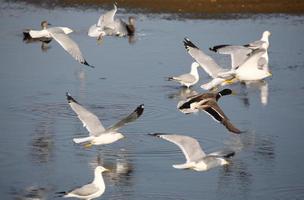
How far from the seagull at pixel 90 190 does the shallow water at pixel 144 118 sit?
0.23m

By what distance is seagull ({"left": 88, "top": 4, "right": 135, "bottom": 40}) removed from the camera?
18.9m

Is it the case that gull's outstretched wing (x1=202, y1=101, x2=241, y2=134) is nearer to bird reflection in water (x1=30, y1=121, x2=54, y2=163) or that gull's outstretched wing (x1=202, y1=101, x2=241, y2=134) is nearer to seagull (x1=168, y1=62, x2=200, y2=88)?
bird reflection in water (x1=30, y1=121, x2=54, y2=163)

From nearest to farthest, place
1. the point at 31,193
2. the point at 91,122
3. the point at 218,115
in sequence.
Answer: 1. the point at 31,193
2. the point at 91,122
3. the point at 218,115

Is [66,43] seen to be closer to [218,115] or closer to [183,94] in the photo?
[183,94]

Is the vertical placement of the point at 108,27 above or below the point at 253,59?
above

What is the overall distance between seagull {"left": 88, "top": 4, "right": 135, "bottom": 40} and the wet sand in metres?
4.19

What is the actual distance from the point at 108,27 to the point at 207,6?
5813 millimetres

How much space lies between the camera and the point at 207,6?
80.1ft

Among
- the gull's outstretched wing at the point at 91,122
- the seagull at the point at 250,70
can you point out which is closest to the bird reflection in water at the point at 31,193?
the gull's outstretched wing at the point at 91,122

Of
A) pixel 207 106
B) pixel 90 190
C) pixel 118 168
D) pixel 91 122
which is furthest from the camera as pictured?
pixel 207 106

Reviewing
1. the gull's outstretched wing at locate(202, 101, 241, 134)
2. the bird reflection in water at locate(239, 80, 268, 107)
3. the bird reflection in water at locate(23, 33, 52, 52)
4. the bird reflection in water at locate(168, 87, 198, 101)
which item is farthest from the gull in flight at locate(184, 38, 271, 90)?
the bird reflection in water at locate(23, 33, 52, 52)

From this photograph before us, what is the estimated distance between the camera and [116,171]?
440 inches

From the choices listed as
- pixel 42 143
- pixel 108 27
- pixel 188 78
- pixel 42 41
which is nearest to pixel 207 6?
pixel 108 27

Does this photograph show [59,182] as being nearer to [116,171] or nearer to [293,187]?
[116,171]
